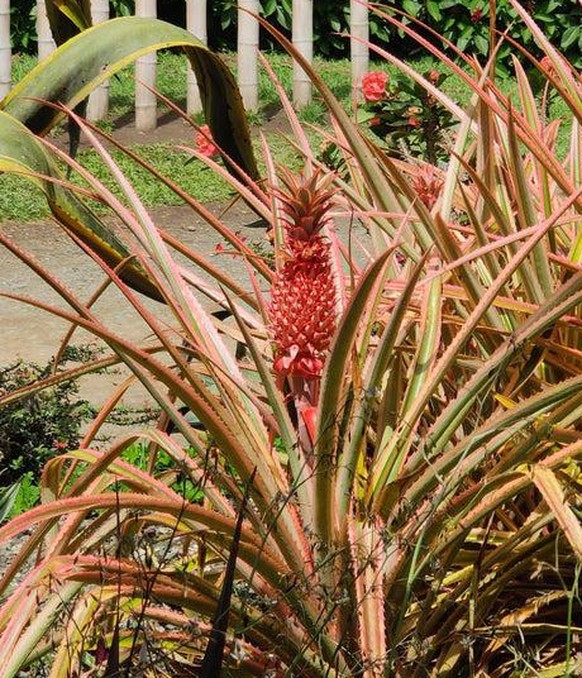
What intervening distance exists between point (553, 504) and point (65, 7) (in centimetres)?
133

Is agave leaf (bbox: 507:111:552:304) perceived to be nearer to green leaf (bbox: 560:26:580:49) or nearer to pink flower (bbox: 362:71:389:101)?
pink flower (bbox: 362:71:389:101)

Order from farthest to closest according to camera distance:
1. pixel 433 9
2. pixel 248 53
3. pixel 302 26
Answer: pixel 433 9
pixel 302 26
pixel 248 53

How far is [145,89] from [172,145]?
1.22 m

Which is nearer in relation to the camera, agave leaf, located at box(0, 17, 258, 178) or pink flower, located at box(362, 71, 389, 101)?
agave leaf, located at box(0, 17, 258, 178)

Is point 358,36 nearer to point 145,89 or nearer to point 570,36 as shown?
point 145,89

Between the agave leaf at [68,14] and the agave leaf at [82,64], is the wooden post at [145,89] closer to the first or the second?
the agave leaf at [68,14]

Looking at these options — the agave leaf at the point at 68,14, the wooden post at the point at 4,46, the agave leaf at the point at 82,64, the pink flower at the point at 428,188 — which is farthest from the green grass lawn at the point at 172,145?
the agave leaf at the point at 82,64

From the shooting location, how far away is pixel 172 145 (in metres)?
7.03

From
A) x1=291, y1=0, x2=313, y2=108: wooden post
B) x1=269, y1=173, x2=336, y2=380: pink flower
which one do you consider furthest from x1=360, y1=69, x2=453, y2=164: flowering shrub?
x1=291, y1=0, x2=313, y2=108: wooden post

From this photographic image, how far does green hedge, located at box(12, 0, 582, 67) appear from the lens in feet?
33.9

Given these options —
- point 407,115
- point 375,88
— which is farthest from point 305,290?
point 375,88

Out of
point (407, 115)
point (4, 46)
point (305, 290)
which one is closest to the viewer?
point (305, 290)

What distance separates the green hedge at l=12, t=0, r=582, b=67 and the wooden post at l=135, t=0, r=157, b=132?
2.15 metres

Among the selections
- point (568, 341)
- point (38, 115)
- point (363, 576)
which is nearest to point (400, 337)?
point (568, 341)
